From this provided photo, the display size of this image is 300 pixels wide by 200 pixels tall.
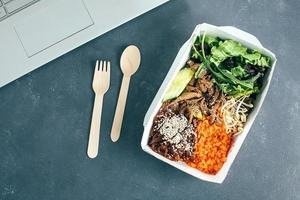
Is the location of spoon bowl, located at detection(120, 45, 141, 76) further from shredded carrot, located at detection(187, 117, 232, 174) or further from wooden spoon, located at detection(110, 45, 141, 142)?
shredded carrot, located at detection(187, 117, 232, 174)

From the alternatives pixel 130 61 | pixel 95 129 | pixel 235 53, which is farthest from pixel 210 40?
pixel 95 129

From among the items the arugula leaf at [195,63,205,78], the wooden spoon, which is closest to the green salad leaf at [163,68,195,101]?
the arugula leaf at [195,63,205,78]

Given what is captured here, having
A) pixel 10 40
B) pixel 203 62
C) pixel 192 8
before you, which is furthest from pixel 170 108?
pixel 10 40

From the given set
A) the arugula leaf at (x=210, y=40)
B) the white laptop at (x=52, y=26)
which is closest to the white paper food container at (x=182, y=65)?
the arugula leaf at (x=210, y=40)

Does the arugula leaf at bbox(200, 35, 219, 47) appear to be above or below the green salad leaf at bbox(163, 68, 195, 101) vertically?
above

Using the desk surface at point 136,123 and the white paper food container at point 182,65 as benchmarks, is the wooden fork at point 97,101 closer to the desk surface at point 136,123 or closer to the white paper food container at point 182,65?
the desk surface at point 136,123
